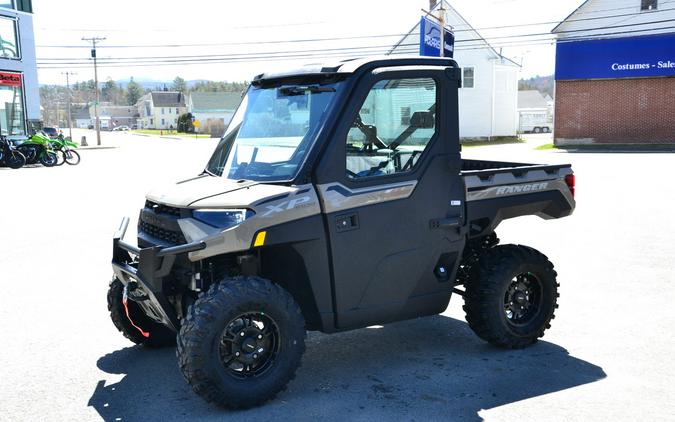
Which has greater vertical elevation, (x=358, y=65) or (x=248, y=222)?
(x=358, y=65)

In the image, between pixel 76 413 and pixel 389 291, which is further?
pixel 389 291

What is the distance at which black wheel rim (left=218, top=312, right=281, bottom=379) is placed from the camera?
460 cm

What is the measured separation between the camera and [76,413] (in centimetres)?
466

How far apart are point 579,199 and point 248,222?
12.5 meters

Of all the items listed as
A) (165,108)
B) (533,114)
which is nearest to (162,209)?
(533,114)

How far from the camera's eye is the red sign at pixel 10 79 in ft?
125

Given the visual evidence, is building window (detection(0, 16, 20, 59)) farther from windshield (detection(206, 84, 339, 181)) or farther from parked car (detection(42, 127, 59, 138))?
windshield (detection(206, 84, 339, 181))

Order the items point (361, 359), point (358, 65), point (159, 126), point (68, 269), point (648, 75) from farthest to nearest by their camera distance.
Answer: point (159, 126) < point (648, 75) < point (68, 269) < point (361, 359) < point (358, 65)

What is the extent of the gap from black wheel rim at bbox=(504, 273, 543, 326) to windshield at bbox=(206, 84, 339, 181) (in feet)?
7.16

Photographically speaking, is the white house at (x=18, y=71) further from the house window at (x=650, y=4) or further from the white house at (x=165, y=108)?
the white house at (x=165, y=108)

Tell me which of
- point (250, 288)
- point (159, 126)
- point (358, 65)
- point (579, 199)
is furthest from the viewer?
point (159, 126)

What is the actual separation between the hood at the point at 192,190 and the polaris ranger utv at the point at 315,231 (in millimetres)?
20

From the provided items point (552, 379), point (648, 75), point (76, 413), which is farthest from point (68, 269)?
point (648, 75)

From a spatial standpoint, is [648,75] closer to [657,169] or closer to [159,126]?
[657,169]
